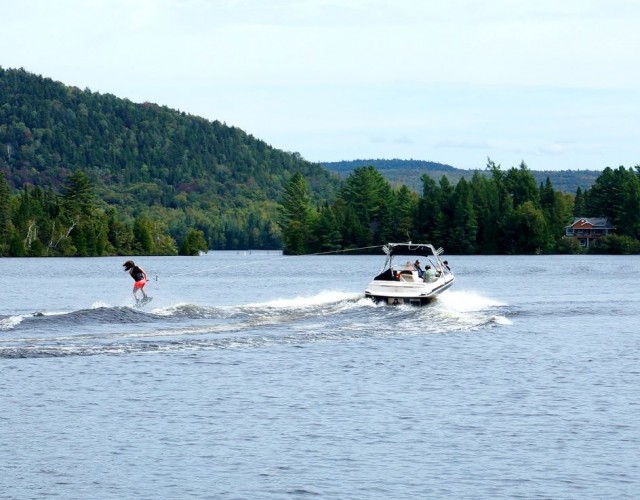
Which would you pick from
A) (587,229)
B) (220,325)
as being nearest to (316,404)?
(220,325)

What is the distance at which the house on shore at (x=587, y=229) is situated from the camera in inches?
7480

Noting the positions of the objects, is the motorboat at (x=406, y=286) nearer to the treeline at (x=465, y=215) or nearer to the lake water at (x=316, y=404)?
the lake water at (x=316, y=404)

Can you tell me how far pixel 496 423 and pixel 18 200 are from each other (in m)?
163

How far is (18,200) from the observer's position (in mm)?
180125

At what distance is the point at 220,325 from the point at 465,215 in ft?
Answer: 459

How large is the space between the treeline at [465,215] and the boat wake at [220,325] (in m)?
128

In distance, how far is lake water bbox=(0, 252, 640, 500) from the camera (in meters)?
20.8

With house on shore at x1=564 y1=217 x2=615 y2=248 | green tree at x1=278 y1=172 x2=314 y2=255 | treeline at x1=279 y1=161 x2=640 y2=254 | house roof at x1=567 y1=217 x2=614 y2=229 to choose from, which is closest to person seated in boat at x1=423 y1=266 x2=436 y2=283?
treeline at x1=279 y1=161 x2=640 y2=254

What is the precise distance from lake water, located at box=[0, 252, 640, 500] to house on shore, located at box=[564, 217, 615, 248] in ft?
471

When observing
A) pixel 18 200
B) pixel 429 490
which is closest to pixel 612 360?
pixel 429 490

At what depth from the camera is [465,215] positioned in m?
180

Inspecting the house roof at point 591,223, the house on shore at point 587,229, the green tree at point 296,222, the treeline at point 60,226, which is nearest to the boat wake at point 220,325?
the treeline at point 60,226

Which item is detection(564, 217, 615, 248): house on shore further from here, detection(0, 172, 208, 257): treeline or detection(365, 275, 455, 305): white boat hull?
detection(365, 275, 455, 305): white boat hull

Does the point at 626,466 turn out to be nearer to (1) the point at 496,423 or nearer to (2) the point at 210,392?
(1) the point at 496,423
